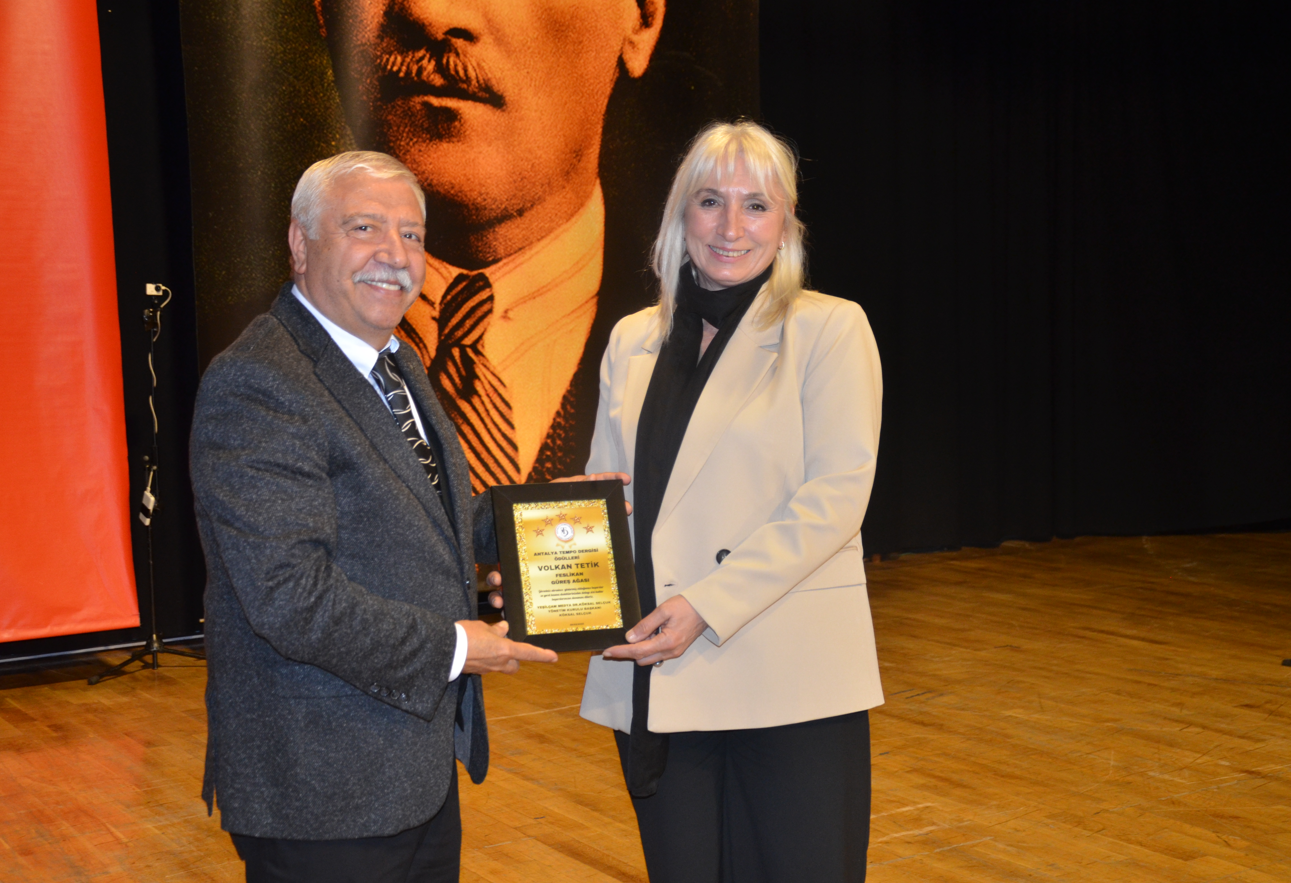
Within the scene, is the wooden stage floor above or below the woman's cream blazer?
below

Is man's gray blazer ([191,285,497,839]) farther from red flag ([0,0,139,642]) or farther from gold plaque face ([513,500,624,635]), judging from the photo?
red flag ([0,0,139,642])

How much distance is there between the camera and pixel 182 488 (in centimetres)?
559

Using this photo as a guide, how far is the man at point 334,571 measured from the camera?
1406mm

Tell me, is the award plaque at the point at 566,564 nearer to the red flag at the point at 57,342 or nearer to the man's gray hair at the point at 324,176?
the man's gray hair at the point at 324,176

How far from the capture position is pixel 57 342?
5059 millimetres

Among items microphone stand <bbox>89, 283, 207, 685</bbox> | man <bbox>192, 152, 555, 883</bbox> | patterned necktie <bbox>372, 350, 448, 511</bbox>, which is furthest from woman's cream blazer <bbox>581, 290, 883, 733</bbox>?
microphone stand <bbox>89, 283, 207, 685</bbox>

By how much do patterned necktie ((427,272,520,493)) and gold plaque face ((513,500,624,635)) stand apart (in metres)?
3.94

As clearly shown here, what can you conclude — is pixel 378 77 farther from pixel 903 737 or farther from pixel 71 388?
pixel 903 737

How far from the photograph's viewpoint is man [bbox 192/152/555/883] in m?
1.41

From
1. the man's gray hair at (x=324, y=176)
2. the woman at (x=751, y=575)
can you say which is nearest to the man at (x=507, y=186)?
the woman at (x=751, y=575)

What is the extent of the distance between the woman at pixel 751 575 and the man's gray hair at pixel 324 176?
516 millimetres

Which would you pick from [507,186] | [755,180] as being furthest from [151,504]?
[755,180]

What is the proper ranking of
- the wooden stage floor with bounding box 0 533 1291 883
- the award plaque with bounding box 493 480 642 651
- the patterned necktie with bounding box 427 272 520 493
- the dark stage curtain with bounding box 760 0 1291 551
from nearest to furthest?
the award plaque with bounding box 493 480 642 651 → the wooden stage floor with bounding box 0 533 1291 883 → the patterned necktie with bounding box 427 272 520 493 → the dark stage curtain with bounding box 760 0 1291 551

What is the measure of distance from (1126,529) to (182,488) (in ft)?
21.6
